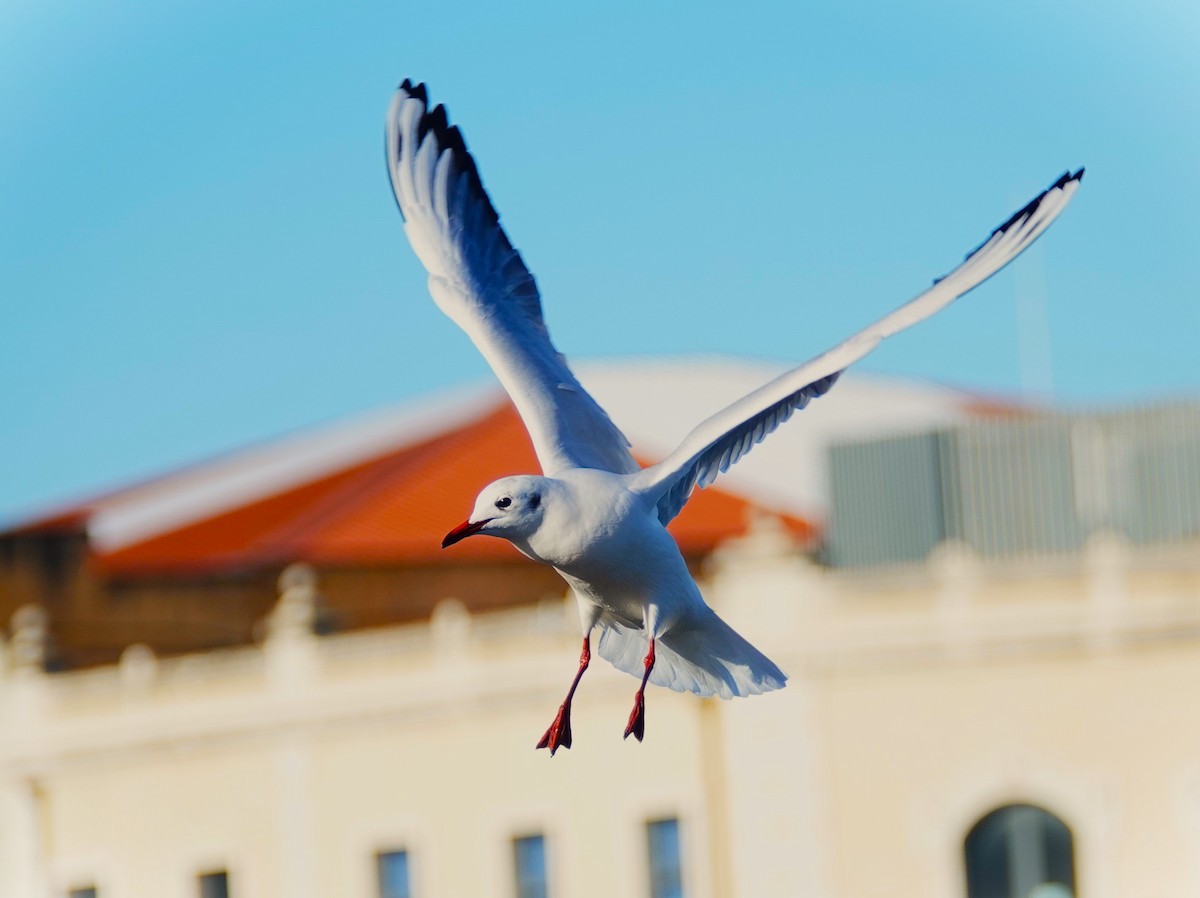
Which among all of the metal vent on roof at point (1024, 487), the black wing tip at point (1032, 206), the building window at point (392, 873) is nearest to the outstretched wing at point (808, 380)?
the black wing tip at point (1032, 206)

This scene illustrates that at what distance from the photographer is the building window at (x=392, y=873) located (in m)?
51.2

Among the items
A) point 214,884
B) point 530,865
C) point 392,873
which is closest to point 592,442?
point 530,865

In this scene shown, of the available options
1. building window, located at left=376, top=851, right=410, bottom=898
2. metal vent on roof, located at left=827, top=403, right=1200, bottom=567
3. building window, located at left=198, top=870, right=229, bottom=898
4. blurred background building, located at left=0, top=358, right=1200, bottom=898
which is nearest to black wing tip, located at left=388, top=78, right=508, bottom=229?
blurred background building, located at left=0, top=358, right=1200, bottom=898

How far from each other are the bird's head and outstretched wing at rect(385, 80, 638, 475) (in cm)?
195

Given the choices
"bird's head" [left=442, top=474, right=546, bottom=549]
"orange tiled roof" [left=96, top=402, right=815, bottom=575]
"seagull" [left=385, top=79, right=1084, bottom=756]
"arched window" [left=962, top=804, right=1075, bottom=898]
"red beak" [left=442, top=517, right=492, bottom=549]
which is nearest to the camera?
"red beak" [left=442, top=517, right=492, bottom=549]

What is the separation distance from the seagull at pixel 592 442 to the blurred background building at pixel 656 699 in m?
29.6

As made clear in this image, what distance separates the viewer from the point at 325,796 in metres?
51.9

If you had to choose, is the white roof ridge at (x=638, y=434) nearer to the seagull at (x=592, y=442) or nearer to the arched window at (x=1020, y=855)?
the arched window at (x=1020, y=855)

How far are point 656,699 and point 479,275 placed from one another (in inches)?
1287

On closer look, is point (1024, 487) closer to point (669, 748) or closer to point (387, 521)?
point (669, 748)

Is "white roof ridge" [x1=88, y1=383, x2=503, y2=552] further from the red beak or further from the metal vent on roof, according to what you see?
the red beak

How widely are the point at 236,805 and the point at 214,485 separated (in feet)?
55.1

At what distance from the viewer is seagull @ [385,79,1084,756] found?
12875mm

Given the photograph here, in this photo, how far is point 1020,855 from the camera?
4506 centimetres
